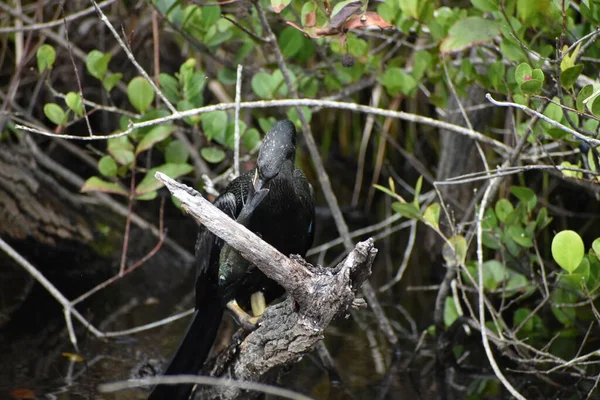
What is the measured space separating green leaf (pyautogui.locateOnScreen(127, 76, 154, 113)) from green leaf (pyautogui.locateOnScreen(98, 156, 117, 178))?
276 mm

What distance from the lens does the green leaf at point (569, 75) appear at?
2580mm

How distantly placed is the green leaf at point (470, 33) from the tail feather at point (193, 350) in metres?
1.43

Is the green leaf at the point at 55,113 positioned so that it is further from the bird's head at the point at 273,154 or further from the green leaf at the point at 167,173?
the bird's head at the point at 273,154

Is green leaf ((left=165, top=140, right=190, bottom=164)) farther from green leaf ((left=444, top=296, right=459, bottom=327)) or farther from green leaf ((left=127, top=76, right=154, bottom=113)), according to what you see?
green leaf ((left=444, top=296, right=459, bottom=327))

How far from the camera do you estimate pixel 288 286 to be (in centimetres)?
236

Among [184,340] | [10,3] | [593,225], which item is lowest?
[593,225]

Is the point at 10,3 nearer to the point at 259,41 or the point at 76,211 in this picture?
the point at 76,211

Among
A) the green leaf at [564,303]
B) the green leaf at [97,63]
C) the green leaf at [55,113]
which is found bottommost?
the green leaf at [564,303]

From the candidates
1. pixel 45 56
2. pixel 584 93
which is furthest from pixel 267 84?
pixel 584 93

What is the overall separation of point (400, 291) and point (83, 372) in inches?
84.0

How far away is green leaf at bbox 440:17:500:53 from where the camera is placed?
309cm

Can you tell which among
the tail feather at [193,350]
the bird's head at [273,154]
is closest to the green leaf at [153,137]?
the tail feather at [193,350]

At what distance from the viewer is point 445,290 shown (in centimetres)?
379

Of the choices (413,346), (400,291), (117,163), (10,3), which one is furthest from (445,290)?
(10,3)
